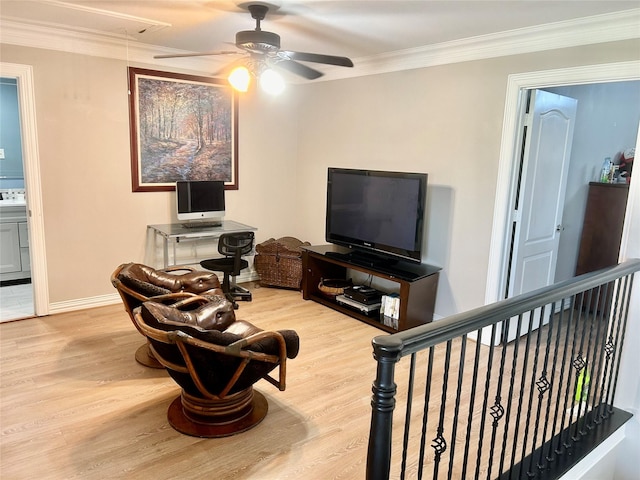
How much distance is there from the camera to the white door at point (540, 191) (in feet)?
12.3

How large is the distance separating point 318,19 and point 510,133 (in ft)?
5.63

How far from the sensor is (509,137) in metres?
3.65

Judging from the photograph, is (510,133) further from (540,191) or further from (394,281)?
(394,281)

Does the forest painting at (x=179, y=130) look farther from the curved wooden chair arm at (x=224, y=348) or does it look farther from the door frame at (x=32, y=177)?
the curved wooden chair arm at (x=224, y=348)

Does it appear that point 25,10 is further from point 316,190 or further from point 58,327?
point 316,190

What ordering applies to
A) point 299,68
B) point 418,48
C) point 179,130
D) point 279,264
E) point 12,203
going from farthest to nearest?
point 279,264
point 12,203
point 179,130
point 418,48
point 299,68

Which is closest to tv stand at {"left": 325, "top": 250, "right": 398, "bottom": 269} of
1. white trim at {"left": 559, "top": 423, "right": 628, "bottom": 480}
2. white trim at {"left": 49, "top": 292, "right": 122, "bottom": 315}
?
white trim at {"left": 559, "top": 423, "right": 628, "bottom": 480}

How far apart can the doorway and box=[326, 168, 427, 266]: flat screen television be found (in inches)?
24.2

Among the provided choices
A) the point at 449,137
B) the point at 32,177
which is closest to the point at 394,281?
the point at 449,137

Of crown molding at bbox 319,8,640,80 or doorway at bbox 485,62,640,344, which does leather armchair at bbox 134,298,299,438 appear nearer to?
doorway at bbox 485,62,640,344

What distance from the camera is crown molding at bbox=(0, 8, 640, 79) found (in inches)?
120

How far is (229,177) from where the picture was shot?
5301mm

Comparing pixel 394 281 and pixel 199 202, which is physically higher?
pixel 199 202

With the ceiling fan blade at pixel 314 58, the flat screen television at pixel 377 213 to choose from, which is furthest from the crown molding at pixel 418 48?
the ceiling fan blade at pixel 314 58
